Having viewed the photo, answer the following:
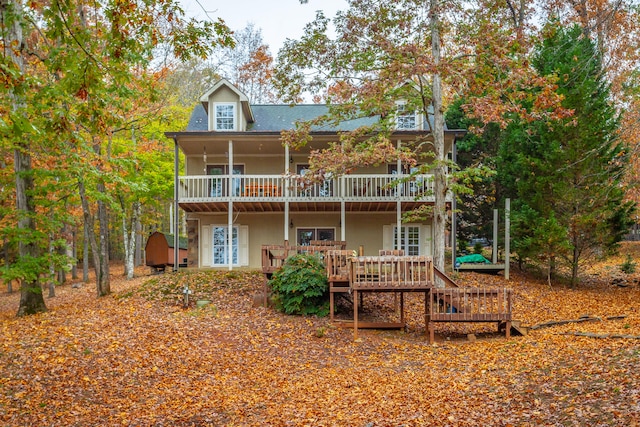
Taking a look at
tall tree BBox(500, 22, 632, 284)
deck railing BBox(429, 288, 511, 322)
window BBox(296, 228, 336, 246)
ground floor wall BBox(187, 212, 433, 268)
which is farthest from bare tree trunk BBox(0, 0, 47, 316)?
tall tree BBox(500, 22, 632, 284)

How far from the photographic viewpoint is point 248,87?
36.4 meters

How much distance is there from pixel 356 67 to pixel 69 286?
19.5 metres

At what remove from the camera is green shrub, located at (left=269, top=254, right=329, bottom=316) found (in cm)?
1448

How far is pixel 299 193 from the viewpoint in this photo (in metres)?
20.1

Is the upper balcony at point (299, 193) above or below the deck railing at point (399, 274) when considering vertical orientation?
above

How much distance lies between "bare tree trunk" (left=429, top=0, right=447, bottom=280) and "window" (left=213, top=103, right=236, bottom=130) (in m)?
8.67

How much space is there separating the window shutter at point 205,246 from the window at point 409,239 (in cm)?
800

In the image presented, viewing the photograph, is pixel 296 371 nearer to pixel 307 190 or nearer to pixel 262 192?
pixel 307 190

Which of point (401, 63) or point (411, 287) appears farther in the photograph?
point (401, 63)

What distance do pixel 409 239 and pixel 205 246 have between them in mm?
8793

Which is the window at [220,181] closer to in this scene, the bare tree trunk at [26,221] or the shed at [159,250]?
the shed at [159,250]

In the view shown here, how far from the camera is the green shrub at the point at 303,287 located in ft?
47.5

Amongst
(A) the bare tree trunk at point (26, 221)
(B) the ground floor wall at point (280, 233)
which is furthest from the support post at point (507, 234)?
(A) the bare tree trunk at point (26, 221)

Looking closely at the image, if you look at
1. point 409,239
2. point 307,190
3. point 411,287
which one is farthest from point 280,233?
point 411,287
